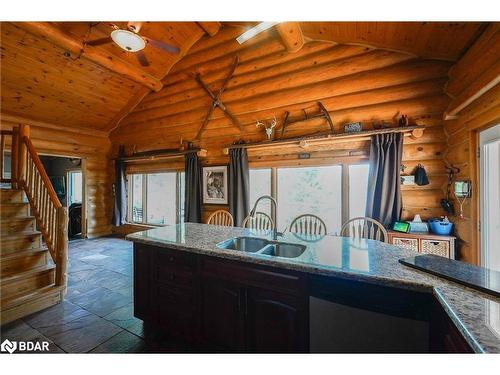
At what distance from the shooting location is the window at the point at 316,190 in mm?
3602

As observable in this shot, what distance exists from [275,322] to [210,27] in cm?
458

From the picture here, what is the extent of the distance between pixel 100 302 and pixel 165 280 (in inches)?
57.8

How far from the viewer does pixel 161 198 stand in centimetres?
585

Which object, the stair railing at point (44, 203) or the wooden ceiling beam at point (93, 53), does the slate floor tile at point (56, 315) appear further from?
the wooden ceiling beam at point (93, 53)

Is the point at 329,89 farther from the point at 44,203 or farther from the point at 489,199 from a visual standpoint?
the point at 44,203

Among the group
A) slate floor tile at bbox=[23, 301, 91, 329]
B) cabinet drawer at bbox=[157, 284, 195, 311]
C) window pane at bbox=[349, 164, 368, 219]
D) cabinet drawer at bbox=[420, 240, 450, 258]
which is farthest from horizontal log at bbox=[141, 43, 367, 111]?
slate floor tile at bbox=[23, 301, 91, 329]

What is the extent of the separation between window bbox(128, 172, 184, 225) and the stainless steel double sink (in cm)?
365

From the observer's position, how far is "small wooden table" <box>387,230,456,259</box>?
264cm

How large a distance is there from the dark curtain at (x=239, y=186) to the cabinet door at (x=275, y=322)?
2683mm

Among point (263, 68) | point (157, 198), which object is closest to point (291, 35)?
point (263, 68)

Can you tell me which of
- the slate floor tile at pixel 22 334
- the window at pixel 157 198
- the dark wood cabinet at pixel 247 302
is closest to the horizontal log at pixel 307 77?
the window at pixel 157 198

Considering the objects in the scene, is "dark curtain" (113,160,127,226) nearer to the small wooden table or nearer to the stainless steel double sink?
the stainless steel double sink
